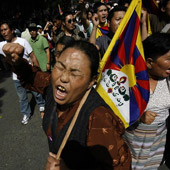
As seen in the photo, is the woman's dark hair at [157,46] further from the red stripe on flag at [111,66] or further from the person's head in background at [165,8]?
the person's head in background at [165,8]

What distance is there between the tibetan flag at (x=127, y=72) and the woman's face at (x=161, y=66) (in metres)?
0.10

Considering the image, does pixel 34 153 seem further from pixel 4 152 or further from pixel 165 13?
pixel 165 13

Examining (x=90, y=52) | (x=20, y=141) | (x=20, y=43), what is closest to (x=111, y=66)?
(x=90, y=52)

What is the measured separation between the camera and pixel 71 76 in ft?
3.66

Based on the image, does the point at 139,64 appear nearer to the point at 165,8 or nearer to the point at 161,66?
the point at 161,66

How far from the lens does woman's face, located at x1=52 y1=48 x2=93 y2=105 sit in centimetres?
111

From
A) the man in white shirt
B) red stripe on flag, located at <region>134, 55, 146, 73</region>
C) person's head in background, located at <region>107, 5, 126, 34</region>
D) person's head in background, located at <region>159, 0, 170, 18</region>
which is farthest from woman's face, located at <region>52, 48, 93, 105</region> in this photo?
person's head in background, located at <region>159, 0, 170, 18</region>

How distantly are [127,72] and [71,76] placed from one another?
2.45 ft

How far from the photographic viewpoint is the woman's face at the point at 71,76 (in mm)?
1108

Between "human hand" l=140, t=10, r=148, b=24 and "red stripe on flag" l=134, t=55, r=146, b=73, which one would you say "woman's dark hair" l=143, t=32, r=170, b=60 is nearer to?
"red stripe on flag" l=134, t=55, r=146, b=73

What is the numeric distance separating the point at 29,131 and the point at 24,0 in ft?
57.4

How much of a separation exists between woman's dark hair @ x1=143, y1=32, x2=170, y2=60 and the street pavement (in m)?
2.17

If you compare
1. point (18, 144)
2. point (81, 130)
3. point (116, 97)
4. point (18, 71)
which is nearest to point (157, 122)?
Result: point (116, 97)

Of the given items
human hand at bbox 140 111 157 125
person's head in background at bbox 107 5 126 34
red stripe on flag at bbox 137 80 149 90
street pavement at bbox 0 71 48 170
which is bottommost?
street pavement at bbox 0 71 48 170
